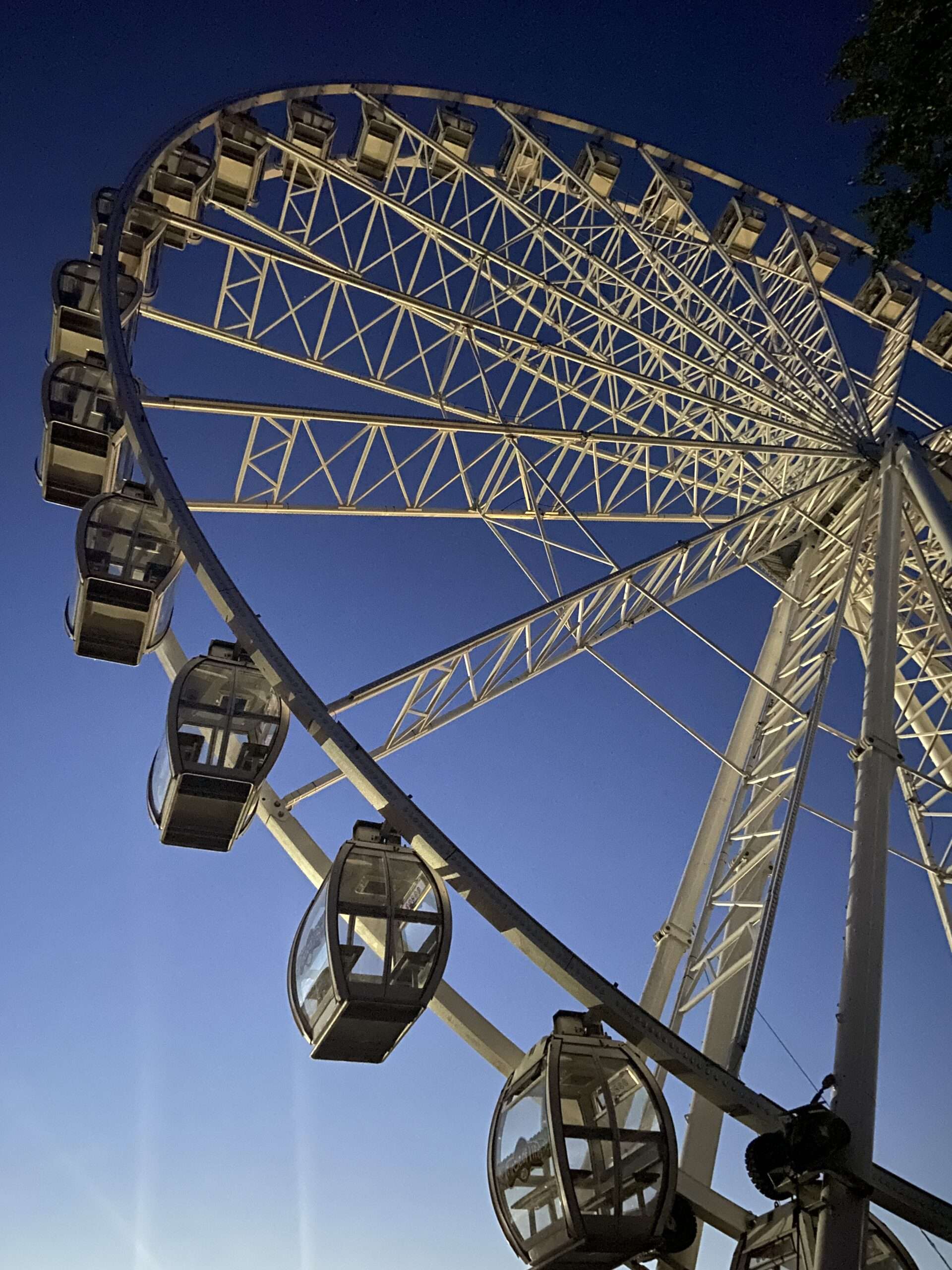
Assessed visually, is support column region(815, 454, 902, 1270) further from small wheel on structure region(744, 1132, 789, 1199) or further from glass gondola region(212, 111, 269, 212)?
glass gondola region(212, 111, 269, 212)

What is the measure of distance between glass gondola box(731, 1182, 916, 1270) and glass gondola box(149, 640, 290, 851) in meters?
4.54

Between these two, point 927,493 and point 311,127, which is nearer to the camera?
point 927,493

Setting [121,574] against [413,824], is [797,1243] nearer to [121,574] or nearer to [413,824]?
[413,824]

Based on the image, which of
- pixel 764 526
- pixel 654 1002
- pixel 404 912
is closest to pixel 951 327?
pixel 764 526

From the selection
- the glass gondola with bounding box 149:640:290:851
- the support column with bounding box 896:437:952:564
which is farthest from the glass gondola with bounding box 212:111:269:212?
the support column with bounding box 896:437:952:564

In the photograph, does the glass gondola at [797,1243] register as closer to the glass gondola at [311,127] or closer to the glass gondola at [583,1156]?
the glass gondola at [583,1156]

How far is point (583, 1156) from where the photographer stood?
679 centimetres

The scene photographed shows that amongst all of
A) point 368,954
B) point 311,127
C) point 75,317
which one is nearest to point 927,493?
point 368,954

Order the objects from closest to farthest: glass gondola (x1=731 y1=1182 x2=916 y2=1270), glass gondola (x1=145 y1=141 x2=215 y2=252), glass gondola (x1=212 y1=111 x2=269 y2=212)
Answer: glass gondola (x1=731 y1=1182 x2=916 y2=1270) → glass gondola (x1=145 y1=141 x2=215 y2=252) → glass gondola (x1=212 y1=111 x2=269 y2=212)

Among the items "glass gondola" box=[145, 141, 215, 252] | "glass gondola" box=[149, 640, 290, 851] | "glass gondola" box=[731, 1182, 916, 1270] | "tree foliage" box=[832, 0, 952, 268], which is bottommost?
"glass gondola" box=[731, 1182, 916, 1270]

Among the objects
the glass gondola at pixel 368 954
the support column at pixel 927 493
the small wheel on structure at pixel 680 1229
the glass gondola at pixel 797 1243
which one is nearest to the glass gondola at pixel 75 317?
the glass gondola at pixel 368 954

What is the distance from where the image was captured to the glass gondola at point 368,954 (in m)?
7.38

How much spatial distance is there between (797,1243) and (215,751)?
5.00 metres

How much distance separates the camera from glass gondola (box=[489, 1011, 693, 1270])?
6.66 metres
